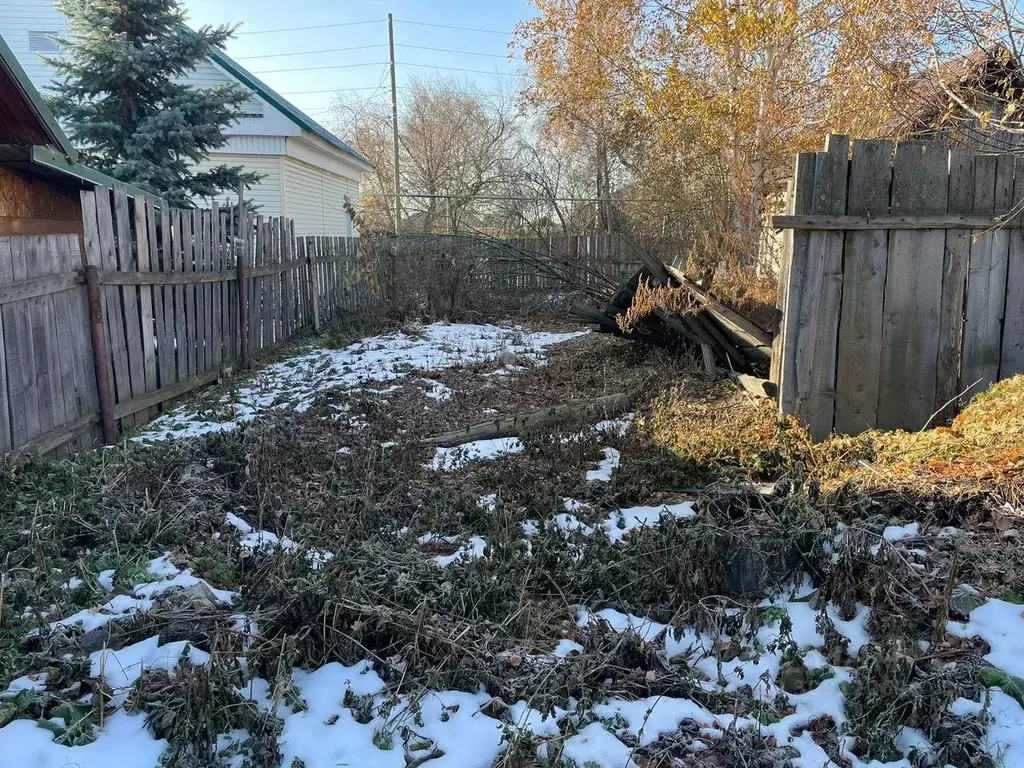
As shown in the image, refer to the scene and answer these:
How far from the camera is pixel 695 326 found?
287 inches

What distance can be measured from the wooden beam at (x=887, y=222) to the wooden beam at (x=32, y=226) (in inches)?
291

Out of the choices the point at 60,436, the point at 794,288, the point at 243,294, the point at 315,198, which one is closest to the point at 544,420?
the point at 794,288

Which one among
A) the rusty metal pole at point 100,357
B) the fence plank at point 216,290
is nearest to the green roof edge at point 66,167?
the fence plank at point 216,290

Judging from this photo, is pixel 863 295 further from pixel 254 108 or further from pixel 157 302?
pixel 254 108

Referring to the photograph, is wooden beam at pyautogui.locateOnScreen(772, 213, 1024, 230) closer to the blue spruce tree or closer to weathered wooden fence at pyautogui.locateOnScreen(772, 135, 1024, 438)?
weathered wooden fence at pyautogui.locateOnScreen(772, 135, 1024, 438)

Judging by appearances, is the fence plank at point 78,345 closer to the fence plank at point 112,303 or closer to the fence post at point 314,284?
the fence plank at point 112,303

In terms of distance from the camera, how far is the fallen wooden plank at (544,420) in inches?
235

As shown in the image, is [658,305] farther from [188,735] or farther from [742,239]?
[188,735]

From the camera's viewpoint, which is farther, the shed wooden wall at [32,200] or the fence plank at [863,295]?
the shed wooden wall at [32,200]

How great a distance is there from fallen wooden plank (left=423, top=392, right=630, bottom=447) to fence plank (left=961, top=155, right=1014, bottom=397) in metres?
2.66

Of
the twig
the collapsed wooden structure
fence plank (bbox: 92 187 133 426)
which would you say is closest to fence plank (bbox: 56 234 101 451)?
fence plank (bbox: 92 187 133 426)

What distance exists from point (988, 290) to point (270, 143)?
14.3 m

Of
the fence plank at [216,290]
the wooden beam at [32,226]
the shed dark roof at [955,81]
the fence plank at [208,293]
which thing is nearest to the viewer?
the shed dark roof at [955,81]

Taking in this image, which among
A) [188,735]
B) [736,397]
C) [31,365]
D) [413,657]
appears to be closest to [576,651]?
[413,657]
